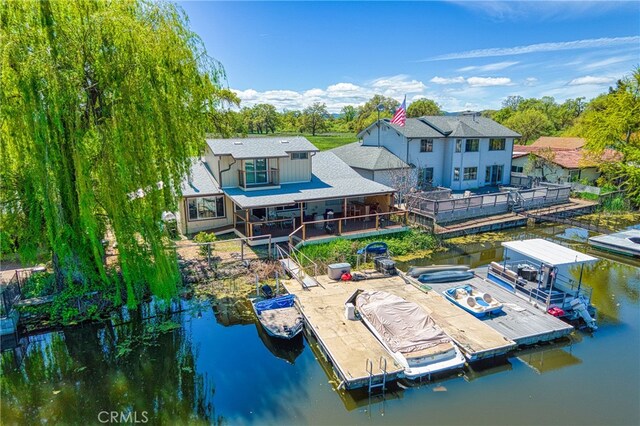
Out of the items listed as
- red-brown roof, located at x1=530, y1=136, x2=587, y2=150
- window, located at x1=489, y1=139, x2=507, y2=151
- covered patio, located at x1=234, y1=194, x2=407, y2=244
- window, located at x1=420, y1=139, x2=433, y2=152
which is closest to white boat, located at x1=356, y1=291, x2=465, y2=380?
covered patio, located at x1=234, y1=194, x2=407, y2=244

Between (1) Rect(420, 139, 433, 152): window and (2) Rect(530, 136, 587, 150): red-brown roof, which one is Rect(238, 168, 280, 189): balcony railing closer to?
(1) Rect(420, 139, 433, 152): window

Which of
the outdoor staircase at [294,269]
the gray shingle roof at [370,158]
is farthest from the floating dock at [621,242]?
the outdoor staircase at [294,269]

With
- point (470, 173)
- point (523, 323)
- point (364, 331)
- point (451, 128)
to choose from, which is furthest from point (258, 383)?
point (451, 128)

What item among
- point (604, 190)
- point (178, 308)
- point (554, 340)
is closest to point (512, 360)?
point (554, 340)

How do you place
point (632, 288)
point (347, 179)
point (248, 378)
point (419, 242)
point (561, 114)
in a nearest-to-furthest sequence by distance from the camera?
point (248, 378)
point (632, 288)
point (419, 242)
point (347, 179)
point (561, 114)

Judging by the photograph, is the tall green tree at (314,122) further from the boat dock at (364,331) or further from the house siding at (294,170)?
the boat dock at (364,331)

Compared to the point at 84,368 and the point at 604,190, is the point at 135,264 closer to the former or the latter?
the point at 84,368
